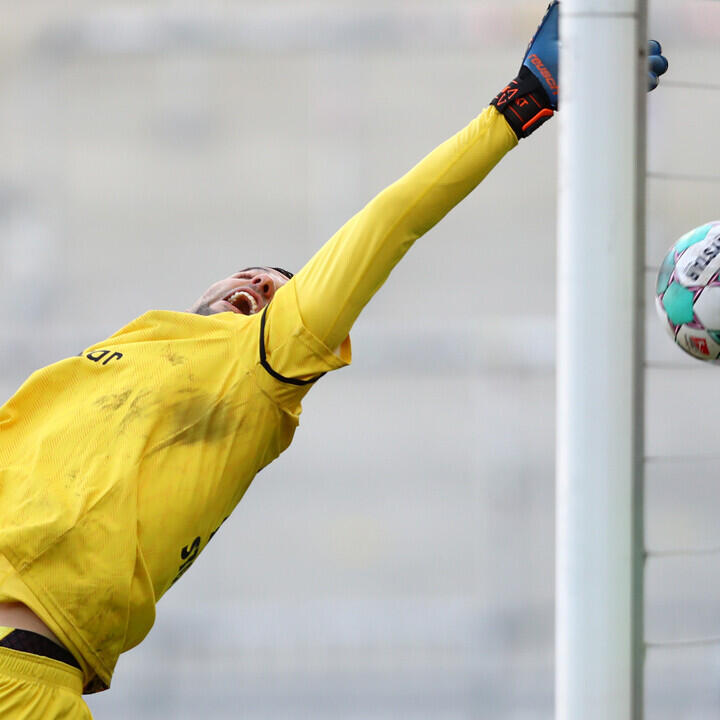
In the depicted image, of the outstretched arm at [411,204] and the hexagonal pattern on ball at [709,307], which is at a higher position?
the outstretched arm at [411,204]

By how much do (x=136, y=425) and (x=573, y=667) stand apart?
742 mm

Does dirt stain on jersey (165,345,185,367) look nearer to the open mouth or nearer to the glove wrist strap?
the open mouth

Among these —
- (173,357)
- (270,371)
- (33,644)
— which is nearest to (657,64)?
(270,371)

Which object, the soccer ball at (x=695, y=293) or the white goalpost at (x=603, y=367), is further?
the soccer ball at (x=695, y=293)

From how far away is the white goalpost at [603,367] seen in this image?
133cm

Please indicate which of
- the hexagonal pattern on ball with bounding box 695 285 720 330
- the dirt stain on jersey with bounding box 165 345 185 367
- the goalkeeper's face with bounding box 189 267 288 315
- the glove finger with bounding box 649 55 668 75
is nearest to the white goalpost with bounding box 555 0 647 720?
the glove finger with bounding box 649 55 668 75

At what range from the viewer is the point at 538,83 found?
1734mm

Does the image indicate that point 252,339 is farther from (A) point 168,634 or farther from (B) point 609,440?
(A) point 168,634

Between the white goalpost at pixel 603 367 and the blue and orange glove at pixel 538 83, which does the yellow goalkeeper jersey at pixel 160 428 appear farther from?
the white goalpost at pixel 603 367

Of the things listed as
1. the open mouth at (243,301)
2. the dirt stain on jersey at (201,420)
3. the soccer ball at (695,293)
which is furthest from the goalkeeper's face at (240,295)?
the soccer ball at (695,293)

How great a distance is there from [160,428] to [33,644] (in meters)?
0.35

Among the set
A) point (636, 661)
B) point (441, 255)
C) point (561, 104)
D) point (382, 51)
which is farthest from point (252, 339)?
point (382, 51)

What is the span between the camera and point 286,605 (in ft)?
13.5

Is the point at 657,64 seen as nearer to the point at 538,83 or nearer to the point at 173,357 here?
the point at 538,83
